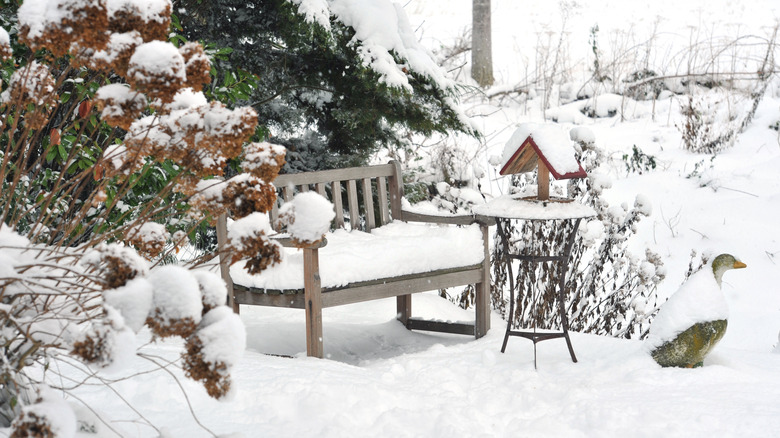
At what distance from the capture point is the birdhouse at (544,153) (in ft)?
11.2

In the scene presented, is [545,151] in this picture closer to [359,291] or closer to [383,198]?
[359,291]

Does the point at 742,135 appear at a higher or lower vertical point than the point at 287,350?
higher

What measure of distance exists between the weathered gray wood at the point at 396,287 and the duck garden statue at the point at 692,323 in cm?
99

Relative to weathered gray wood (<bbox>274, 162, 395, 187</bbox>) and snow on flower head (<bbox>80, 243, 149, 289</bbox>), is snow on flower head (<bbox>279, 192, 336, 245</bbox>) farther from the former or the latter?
weathered gray wood (<bbox>274, 162, 395, 187</bbox>)

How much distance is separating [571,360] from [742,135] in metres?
5.12

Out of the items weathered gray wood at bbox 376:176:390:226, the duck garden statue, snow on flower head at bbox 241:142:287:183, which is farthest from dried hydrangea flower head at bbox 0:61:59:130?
the duck garden statue

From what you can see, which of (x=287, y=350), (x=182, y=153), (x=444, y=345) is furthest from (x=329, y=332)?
(x=182, y=153)

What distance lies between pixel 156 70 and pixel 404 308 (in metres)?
3.21

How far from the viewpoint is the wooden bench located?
3.41 meters

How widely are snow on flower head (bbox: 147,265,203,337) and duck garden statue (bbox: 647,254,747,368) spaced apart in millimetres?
2500

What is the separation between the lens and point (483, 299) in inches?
159

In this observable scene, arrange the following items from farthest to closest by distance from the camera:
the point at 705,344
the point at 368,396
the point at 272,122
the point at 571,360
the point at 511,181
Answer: the point at 272,122 < the point at 511,181 < the point at 571,360 < the point at 705,344 < the point at 368,396

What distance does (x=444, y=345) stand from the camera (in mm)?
4062

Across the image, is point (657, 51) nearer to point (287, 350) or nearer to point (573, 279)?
point (573, 279)
